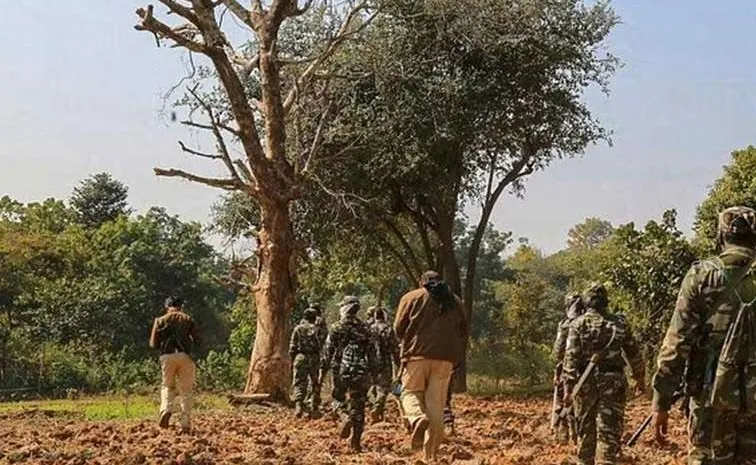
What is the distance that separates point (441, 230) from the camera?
2641 cm

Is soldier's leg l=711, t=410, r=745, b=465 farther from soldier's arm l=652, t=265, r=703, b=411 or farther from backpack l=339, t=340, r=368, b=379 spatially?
backpack l=339, t=340, r=368, b=379

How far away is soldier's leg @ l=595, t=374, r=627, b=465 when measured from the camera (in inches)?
344

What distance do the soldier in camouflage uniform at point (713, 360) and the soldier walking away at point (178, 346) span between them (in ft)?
29.1

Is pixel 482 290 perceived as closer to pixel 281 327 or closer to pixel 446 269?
pixel 446 269

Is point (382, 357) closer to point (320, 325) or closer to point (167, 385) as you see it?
point (320, 325)

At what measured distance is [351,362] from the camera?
11.3 metres

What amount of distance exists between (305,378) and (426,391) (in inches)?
245

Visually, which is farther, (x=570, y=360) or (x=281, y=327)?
(x=281, y=327)

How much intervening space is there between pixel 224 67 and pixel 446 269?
10.4 meters

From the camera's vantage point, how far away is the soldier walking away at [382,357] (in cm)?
1397

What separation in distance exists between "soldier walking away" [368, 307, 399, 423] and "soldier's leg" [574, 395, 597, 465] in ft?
14.9

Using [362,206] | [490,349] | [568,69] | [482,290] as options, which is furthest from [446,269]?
[482,290]

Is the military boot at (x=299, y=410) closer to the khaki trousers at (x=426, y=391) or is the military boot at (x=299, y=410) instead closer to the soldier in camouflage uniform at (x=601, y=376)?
the khaki trousers at (x=426, y=391)

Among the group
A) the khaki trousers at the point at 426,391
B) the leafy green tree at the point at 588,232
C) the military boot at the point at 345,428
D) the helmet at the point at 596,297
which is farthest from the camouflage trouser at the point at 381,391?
the leafy green tree at the point at 588,232
